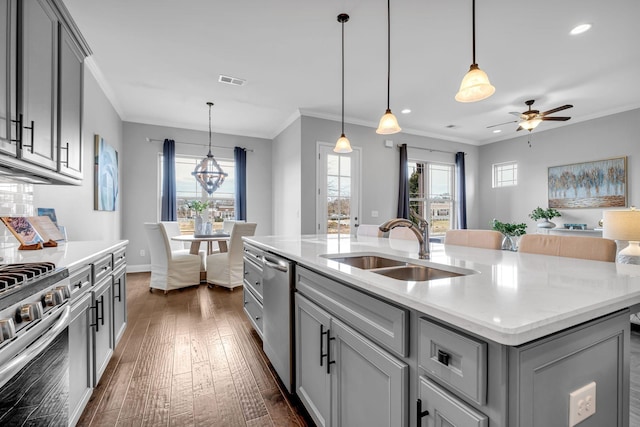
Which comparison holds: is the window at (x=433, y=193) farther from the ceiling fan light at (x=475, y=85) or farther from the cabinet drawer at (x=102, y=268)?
the cabinet drawer at (x=102, y=268)

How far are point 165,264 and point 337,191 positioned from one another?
2.97 metres

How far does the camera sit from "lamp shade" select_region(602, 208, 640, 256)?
2498mm

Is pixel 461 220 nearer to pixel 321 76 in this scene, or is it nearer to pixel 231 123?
pixel 321 76

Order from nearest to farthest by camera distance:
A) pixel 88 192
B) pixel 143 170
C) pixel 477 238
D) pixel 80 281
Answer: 1. pixel 80 281
2. pixel 477 238
3. pixel 88 192
4. pixel 143 170

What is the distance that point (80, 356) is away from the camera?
1508mm

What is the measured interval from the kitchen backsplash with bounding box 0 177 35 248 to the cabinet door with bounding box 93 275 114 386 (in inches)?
24.4

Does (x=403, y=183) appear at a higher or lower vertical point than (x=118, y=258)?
higher

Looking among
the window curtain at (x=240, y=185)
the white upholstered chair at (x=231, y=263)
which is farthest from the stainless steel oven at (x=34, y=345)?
the window curtain at (x=240, y=185)

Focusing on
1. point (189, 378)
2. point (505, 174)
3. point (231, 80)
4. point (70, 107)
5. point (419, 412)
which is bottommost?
point (189, 378)

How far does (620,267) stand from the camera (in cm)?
122

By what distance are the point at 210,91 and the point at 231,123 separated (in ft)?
4.59

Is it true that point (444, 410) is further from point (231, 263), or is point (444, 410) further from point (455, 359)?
point (231, 263)

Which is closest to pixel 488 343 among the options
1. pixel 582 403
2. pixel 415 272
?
pixel 582 403

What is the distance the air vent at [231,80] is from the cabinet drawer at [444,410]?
13.1ft
